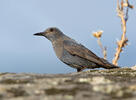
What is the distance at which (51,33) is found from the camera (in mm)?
9992

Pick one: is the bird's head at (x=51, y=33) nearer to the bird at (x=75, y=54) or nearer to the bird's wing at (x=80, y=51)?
the bird at (x=75, y=54)

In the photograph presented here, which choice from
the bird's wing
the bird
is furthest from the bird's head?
the bird's wing

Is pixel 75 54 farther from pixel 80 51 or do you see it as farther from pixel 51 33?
pixel 51 33

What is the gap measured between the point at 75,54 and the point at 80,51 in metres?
0.28

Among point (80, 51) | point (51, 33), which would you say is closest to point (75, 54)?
point (80, 51)

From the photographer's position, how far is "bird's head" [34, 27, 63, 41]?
9906mm

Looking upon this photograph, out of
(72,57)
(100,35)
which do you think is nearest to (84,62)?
(72,57)

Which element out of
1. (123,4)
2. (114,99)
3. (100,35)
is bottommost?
(114,99)

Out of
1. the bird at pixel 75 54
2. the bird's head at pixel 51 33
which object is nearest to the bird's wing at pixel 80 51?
the bird at pixel 75 54

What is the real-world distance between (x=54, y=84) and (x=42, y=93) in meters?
0.47

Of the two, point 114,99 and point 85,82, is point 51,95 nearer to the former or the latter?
point 114,99

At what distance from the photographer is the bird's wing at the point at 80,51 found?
929cm

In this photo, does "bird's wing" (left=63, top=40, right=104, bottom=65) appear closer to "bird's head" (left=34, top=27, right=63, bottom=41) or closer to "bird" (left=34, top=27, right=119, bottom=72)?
"bird" (left=34, top=27, right=119, bottom=72)

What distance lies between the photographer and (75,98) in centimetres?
251
